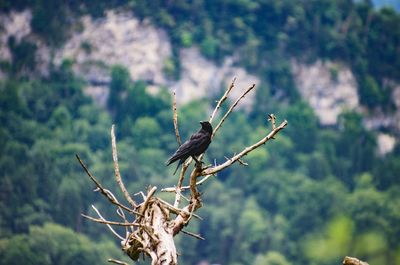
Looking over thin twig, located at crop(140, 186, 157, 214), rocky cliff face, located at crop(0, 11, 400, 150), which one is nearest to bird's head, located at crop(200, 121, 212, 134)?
thin twig, located at crop(140, 186, 157, 214)

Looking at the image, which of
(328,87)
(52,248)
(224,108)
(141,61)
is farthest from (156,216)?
(328,87)

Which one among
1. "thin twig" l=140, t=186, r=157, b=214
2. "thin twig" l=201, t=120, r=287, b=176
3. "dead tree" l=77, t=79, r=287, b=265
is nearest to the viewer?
"dead tree" l=77, t=79, r=287, b=265

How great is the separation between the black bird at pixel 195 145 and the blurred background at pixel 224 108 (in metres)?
69.3

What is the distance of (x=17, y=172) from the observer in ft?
318

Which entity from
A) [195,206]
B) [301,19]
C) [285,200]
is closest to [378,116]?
[301,19]

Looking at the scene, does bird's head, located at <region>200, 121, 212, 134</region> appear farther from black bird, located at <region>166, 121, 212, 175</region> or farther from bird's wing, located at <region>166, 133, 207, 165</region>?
bird's wing, located at <region>166, 133, 207, 165</region>

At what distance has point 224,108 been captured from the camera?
113m

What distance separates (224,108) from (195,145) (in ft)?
330

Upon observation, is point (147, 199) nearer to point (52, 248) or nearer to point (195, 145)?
point (195, 145)

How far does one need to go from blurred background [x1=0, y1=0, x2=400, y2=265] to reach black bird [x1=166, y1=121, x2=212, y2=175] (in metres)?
69.3

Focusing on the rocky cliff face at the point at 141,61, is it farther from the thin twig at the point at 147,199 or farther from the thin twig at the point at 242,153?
the thin twig at the point at 147,199

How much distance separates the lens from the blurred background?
306 ft

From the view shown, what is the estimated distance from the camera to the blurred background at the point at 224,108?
93250 millimetres

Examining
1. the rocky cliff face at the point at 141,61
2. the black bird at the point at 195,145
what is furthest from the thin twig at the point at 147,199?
the rocky cliff face at the point at 141,61
